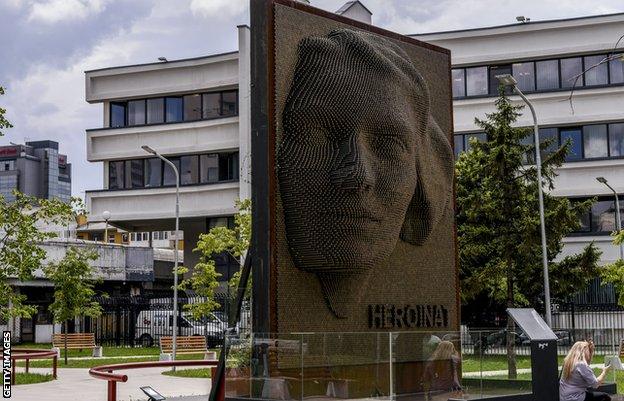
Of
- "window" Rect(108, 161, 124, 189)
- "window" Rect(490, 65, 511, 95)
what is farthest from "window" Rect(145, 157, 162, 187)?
"window" Rect(490, 65, 511, 95)

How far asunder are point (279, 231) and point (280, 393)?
313 centimetres

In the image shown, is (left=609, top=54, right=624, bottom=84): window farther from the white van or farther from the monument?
the monument

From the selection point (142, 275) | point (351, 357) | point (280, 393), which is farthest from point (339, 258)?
point (142, 275)

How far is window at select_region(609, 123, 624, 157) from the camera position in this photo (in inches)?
1997

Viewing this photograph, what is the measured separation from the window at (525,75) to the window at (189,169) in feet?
59.1

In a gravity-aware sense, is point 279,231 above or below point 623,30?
below

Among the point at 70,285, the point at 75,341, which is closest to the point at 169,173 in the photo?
the point at 75,341

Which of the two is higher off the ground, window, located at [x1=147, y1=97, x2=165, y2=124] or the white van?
window, located at [x1=147, y1=97, x2=165, y2=124]

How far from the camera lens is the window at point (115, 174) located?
192ft

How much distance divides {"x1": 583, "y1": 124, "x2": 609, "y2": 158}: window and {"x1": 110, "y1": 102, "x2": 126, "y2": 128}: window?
85.3ft

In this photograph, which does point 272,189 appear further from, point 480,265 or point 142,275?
point 142,275

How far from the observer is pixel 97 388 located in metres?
27.6

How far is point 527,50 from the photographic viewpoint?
51812 mm

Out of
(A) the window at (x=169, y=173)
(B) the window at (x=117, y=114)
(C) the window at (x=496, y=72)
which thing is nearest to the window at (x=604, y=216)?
(C) the window at (x=496, y=72)
